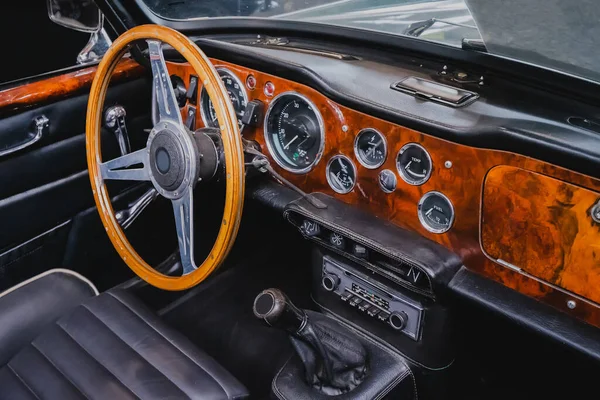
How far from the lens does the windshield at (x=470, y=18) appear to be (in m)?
1.22

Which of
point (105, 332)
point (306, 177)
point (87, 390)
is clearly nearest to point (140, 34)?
point (306, 177)

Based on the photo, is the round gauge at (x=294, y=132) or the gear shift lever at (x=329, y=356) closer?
the gear shift lever at (x=329, y=356)

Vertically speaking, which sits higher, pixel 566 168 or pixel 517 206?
pixel 566 168

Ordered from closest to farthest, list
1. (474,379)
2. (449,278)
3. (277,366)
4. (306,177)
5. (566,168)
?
(566,168) < (449,278) < (306,177) < (474,379) < (277,366)

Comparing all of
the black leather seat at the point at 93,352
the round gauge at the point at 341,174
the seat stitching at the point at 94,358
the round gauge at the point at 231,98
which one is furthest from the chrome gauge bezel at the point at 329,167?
the seat stitching at the point at 94,358

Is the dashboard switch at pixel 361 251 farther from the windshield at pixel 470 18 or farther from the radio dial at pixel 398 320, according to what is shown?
the windshield at pixel 470 18

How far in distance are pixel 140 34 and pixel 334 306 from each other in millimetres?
947

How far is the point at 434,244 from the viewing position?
1.46m

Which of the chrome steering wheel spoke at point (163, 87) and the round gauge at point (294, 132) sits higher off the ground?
the chrome steering wheel spoke at point (163, 87)

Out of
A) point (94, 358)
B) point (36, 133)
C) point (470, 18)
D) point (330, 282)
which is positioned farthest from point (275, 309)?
point (36, 133)

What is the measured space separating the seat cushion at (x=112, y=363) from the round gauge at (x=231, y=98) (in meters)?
0.64

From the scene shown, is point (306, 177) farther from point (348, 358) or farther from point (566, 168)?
point (566, 168)

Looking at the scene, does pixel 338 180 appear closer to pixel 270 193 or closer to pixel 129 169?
pixel 270 193

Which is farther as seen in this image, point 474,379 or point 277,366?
point 277,366
